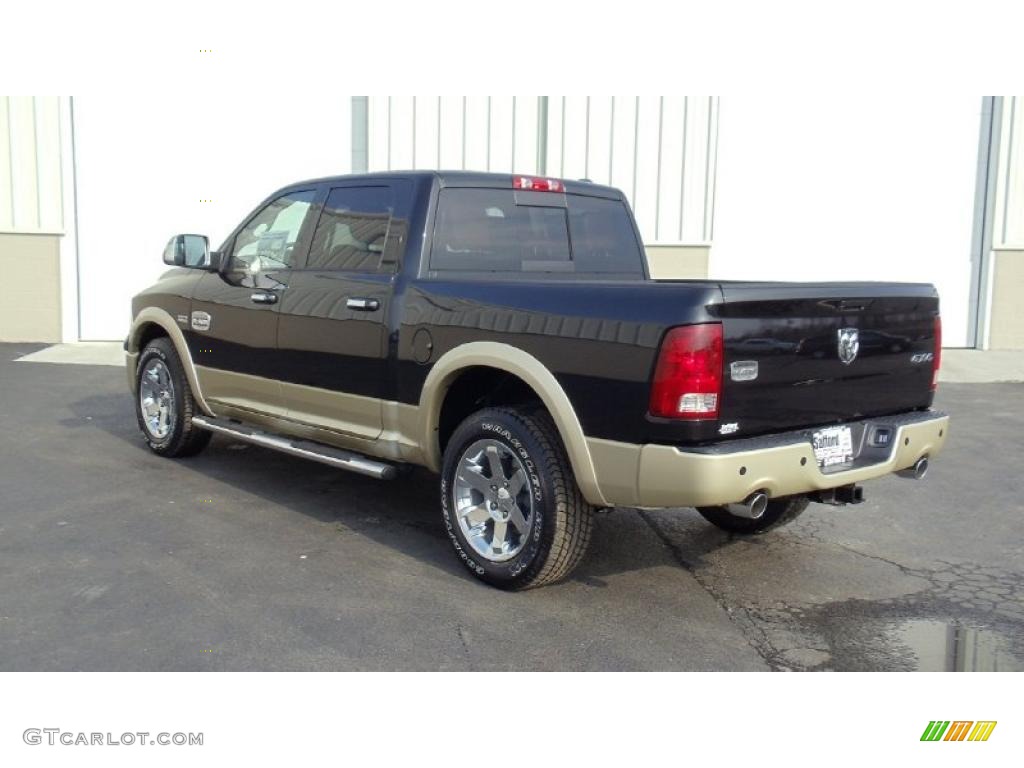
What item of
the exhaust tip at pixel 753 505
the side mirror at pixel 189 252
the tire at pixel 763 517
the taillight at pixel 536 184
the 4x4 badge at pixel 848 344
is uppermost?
the taillight at pixel 536 184

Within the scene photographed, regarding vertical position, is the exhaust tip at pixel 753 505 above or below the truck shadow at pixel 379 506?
above

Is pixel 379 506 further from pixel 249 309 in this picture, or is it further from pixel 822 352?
pixel 822 352

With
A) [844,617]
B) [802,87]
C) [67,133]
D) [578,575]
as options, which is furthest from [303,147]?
[844,617]

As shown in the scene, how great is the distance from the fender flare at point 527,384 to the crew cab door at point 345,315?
0.32m

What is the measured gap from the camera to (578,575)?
15.6ft

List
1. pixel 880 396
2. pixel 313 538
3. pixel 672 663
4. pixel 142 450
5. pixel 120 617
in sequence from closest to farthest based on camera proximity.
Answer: pixel 672 663 < pixel 120 617 < pixel 880 396 < pixel 313 538 < pixel 142 450

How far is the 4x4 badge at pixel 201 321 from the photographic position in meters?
6.37

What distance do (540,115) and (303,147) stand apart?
3.07 metres

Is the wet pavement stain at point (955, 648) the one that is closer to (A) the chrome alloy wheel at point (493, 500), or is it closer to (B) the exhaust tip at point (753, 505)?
(B) the exhaust tip at point (753, 505)

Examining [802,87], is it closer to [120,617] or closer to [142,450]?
[142,450]

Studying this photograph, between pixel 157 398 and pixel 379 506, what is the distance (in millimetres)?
2067

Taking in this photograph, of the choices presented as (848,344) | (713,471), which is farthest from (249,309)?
(848,344)

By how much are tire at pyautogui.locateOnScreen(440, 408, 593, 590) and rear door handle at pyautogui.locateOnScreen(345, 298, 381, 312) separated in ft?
2.81
